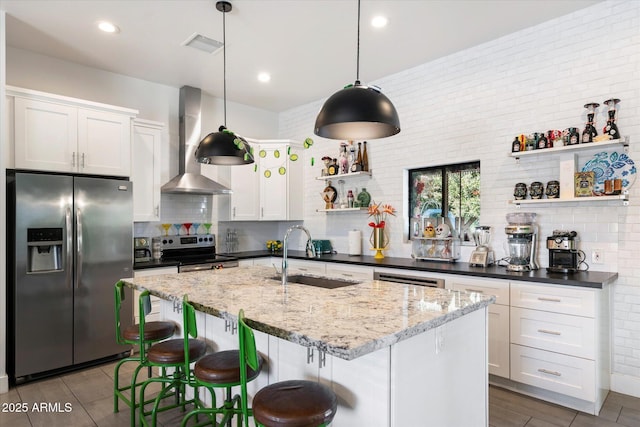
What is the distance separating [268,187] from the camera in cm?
553

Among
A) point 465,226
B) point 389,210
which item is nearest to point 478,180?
point 465,226

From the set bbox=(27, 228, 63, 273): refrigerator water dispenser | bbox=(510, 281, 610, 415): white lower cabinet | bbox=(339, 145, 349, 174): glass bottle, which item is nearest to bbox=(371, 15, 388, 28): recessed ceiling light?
bbox=(339, 145, 349, 174): glass bottle

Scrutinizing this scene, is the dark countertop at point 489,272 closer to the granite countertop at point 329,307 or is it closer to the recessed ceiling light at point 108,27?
the granite countertop at point 329,307

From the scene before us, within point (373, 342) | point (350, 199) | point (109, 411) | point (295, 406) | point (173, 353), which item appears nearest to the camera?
point (373, 342)

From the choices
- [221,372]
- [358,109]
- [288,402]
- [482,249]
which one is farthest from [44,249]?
[482,249]

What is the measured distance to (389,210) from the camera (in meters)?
4.55

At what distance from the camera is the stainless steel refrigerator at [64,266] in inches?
128

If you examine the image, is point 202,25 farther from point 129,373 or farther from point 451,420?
point 451,420

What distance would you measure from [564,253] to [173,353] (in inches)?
117

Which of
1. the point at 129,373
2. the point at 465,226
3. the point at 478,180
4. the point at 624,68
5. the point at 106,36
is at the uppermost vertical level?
the point at 106,36

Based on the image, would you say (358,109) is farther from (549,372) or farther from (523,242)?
A: (549,372)

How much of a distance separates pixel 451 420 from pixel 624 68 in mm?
2970

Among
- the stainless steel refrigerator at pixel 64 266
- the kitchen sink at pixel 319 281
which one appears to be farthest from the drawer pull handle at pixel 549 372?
the stainless steel refrigerator at pixel 64 266

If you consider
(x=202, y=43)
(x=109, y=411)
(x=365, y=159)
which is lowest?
(x=109, y=411)
